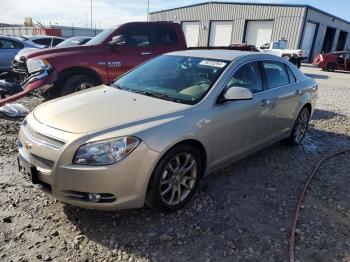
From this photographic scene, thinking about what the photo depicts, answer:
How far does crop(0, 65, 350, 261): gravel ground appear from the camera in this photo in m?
2.88

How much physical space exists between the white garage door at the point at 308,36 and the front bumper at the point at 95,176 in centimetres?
3141

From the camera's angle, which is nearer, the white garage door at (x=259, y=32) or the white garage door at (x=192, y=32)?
the white garage door at (x=259, y=32)

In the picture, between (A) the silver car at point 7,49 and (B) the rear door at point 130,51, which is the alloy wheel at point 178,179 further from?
(A) the silver car at point 7,49

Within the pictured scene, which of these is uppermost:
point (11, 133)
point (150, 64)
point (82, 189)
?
point (150, 64)

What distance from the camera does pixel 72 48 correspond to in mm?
6789

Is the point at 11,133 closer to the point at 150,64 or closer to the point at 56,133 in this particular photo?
the point at 150,64

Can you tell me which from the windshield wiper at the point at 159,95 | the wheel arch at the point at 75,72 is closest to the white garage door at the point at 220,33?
the wheel arch at the point at 75,72

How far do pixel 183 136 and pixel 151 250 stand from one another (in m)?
1.05

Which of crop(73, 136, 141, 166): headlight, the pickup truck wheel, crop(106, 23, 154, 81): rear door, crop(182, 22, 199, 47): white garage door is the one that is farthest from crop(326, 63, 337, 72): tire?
crop(73, 136, 141, 166): headlight

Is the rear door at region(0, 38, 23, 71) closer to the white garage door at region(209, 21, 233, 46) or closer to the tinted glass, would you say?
the tinted glass

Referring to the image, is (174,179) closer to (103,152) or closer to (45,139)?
(103,152)

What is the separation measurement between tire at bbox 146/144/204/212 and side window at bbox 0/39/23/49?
30.9 feet

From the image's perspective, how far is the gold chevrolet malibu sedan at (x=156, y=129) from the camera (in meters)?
2.82

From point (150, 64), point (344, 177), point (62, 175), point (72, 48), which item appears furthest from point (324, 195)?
point (72, 48)
